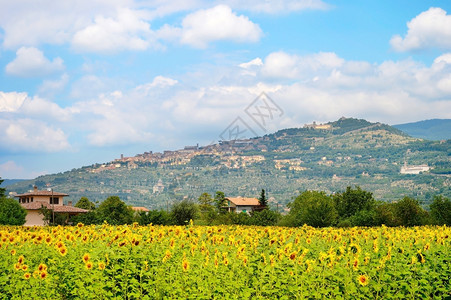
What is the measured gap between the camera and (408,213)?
31.9 meters

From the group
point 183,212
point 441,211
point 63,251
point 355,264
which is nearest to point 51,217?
point 183,212

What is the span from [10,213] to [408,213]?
135 feet

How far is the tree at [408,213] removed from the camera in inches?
1248

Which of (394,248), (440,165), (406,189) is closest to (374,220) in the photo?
(394,248)

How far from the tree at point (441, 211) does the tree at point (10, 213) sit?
3846 centimetres

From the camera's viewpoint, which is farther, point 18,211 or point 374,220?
point 18,211

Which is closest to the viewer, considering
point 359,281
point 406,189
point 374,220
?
point 359,281

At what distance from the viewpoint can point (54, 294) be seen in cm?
820

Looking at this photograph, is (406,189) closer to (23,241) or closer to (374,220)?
(374,220)

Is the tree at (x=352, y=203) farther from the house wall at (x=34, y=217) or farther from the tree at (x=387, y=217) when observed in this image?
the house wall at (x=34, y=217)

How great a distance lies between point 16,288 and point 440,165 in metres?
195

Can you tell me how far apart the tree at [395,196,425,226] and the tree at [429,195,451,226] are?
1003 mm

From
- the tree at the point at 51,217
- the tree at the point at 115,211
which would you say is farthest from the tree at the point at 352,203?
the tree at the point at 51,217

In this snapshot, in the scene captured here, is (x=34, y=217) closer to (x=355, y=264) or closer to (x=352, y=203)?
(x=352, y=203)
